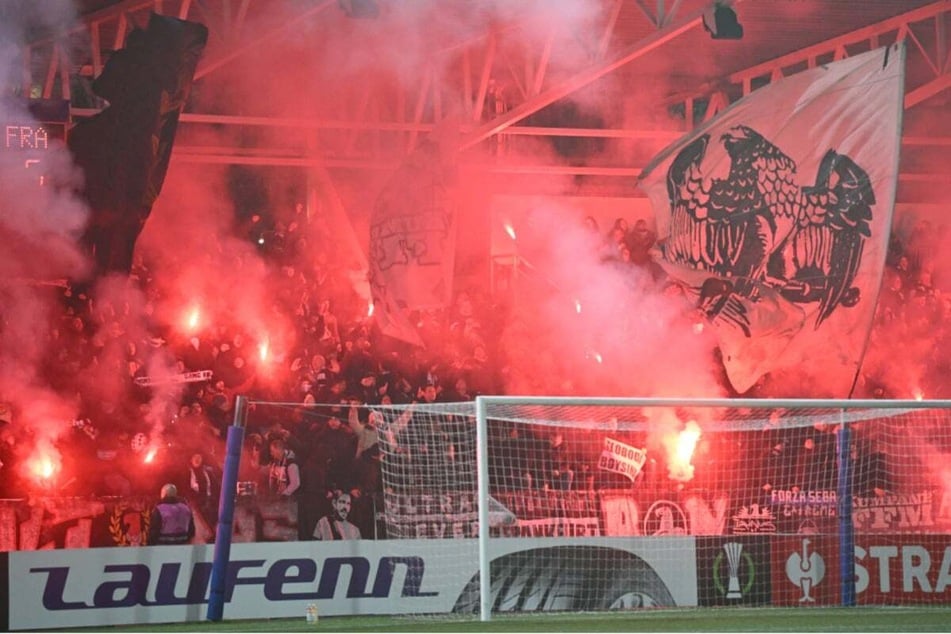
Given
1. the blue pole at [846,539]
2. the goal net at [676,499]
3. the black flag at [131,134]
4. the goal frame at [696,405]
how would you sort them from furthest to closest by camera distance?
the black flag at [131,134], the goal net at [676,499], the blue pole at [846,539], the goal frame at [696,405]

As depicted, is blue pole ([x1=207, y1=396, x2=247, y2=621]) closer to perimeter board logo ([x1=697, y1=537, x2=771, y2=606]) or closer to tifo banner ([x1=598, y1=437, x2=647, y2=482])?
perimeter board logo ([x1=697, y1=537, x2=771, y2=606])

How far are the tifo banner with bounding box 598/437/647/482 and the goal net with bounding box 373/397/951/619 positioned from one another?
1 centimetres

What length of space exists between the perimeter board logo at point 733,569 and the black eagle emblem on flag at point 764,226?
211cm

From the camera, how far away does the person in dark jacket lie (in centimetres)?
926

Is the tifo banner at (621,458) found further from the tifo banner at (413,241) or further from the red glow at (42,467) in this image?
the red glow at (42,467)

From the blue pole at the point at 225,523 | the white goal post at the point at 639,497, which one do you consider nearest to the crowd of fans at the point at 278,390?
the white goal post at the point at 639,497

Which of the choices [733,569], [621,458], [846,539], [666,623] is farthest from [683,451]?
[666,623]

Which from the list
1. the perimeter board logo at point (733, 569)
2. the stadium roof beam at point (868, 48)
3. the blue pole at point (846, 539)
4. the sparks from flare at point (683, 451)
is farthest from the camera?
the stadium roof beam at point (868, 48)

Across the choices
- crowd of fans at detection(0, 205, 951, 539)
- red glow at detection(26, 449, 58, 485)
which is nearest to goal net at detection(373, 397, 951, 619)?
crowd of fans at detection(0, 205, 951, 539)

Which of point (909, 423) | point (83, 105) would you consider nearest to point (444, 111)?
point (83, 105)

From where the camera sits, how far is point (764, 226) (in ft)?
36.4

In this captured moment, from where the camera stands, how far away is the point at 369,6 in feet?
36.4

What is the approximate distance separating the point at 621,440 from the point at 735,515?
117cm

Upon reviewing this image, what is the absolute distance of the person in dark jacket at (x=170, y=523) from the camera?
926 cm
